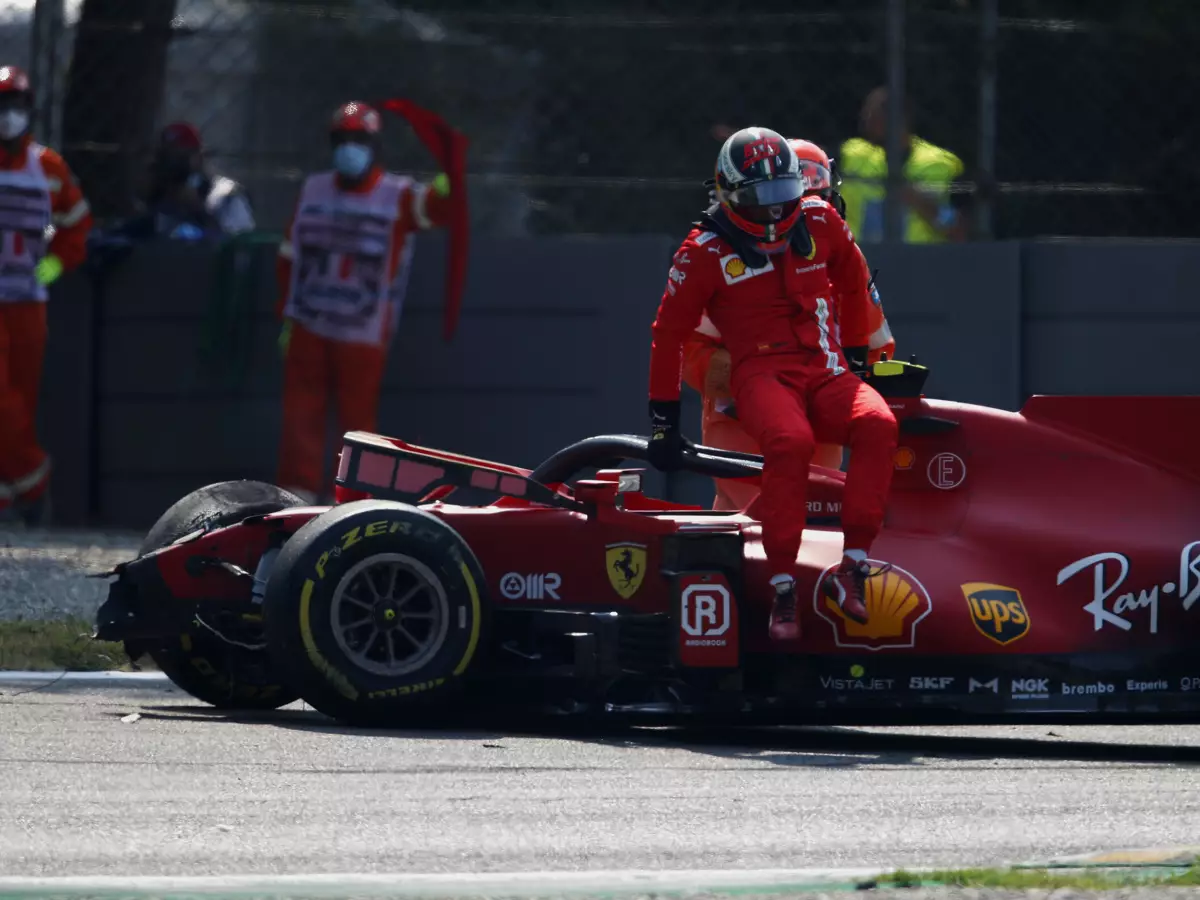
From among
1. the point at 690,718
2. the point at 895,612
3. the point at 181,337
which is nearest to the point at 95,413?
the point at 181,337

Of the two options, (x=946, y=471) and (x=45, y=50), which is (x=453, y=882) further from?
(x=45, y=50)

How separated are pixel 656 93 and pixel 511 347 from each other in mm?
1403

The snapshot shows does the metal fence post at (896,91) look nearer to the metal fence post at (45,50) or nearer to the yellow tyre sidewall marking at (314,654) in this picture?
the metal fence post at (45,50)

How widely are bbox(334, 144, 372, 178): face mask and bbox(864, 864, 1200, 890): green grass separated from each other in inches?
302

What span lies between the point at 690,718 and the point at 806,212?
A: 158 cm

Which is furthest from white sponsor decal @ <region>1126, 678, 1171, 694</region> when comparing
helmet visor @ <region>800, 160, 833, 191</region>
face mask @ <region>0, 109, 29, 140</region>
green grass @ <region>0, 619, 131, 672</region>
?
face mask @ <region>0, 109, 29, 140</region>

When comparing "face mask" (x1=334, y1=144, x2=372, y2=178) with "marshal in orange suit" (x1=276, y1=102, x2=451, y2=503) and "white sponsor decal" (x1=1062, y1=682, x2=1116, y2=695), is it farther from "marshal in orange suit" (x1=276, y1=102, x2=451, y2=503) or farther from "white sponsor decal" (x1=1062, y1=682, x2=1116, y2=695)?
"white sponsor decal" (x1=1062, y1=682, x2=1116, y2=695)

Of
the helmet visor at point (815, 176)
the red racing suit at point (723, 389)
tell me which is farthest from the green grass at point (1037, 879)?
the helmet visor at point (815, 176)

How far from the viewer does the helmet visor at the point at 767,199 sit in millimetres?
6996

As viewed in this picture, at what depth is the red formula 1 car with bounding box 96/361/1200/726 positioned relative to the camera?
666 centimetres

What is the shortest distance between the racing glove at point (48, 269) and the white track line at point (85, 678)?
3.95m

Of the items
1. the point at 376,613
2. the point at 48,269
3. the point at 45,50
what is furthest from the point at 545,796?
the point at 45,50

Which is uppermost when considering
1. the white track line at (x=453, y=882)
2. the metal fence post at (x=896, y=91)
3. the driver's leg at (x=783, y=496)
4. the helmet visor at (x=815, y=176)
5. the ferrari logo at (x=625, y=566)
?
the metal fence post at (x=896, y=91)

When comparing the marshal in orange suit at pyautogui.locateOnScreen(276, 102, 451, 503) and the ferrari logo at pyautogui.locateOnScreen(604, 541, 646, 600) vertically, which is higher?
the marshal in orange suit at pyautogui.locateOnScreen(276, 102, 451, 503)
